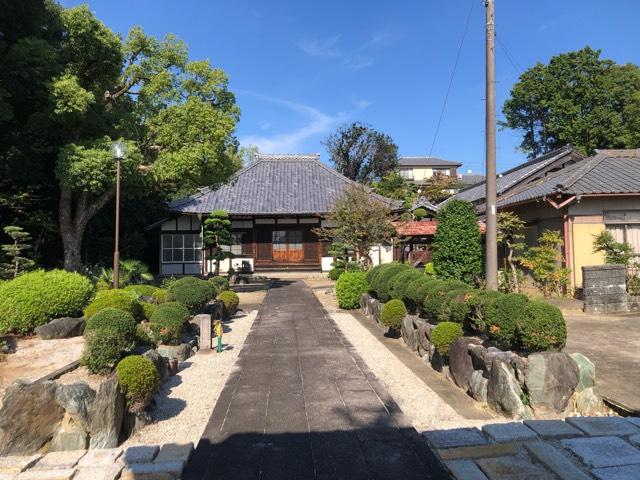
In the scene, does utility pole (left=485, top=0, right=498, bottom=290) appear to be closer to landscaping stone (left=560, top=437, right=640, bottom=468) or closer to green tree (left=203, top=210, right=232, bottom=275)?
landscaping stone (left=560, top=437, right=640, bottom=468)

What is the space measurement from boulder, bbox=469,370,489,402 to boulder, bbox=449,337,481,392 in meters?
0.17

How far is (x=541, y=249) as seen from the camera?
1199cm

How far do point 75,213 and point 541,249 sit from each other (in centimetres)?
1455

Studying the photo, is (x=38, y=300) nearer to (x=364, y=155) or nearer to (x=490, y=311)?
(x=490, y=311)

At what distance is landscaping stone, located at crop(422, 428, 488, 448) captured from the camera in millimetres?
3688

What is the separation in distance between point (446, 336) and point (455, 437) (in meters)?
1.97

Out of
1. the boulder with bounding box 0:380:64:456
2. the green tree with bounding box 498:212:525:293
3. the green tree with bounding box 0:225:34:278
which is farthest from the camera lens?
the green tree with bounding box 498:212:525:293

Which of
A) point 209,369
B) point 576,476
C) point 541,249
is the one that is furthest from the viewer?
point 541,249

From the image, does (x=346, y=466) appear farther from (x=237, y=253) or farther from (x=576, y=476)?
(x=237, y=253)

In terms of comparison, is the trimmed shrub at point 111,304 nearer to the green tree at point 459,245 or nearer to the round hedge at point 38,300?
the round hedge at point 38,300

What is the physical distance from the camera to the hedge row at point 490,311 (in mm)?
4555

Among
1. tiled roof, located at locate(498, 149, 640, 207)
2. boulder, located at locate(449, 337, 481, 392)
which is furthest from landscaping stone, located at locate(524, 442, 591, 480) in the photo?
tiled roof, located at locate(498, 149, 640, 207)

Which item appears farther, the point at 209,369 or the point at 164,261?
the point at 164,261

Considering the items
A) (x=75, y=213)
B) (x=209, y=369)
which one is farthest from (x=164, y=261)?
(x=209, y=369)
